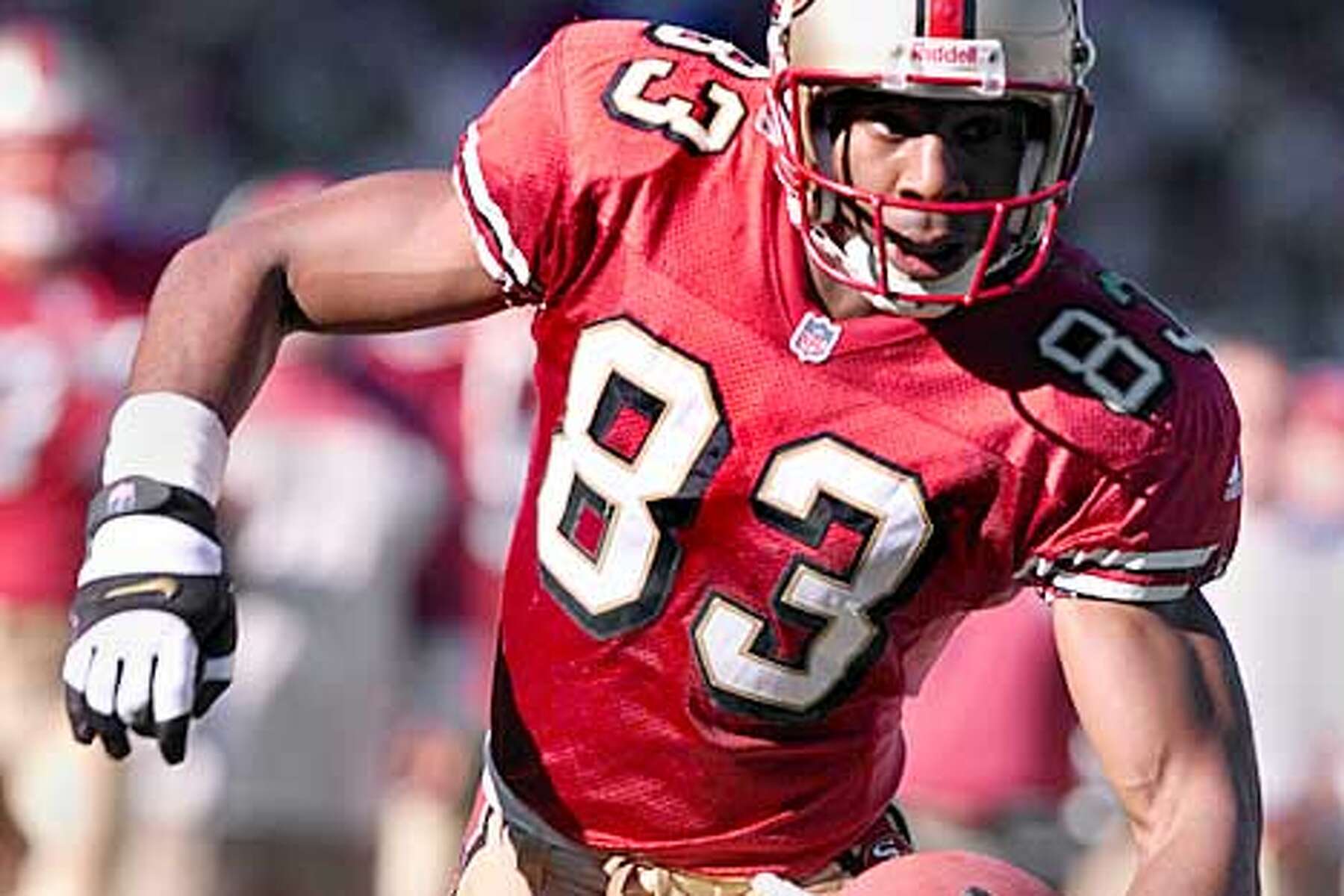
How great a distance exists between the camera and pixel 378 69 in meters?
14.1

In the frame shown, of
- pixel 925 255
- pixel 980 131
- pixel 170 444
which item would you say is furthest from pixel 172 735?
pixel 980 131

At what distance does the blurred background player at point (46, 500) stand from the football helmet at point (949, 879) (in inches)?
174

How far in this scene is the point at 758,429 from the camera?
409cm

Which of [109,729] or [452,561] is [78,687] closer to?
[109,729]

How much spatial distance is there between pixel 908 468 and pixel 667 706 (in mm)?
397

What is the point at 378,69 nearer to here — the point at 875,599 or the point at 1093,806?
the point at 1093,806

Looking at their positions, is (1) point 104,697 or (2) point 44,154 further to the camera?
(2) point 44,154

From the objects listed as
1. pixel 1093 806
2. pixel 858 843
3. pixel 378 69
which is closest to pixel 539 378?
pixel 858 843

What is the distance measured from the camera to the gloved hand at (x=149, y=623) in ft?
12.4

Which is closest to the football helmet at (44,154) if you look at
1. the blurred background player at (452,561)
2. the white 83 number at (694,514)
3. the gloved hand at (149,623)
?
the blurred background player at (452,561)

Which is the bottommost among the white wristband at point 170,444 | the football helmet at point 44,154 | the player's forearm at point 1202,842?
the football helmet at point 44,154

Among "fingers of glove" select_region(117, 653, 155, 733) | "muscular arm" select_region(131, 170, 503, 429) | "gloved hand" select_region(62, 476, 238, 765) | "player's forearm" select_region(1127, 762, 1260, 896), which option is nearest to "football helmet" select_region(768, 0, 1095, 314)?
"muscular arm" select_region(131, 170, 503, 429)

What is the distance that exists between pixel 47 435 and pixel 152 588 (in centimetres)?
446

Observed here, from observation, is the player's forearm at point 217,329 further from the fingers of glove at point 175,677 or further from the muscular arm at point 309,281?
the fingers of glove at point 175,677
